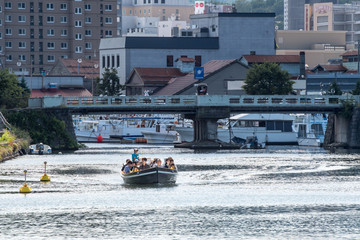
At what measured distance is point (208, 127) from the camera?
10625 cm

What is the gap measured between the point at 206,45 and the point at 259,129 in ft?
134

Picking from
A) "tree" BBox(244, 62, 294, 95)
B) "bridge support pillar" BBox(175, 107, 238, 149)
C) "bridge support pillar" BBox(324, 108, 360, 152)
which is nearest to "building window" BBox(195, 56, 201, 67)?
"tree" BBox(244, 62, 294, 95)

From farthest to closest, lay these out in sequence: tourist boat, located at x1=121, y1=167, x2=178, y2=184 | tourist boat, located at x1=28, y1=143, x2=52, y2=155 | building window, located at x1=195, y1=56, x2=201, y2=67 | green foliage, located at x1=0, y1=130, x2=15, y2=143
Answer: building window, located at x1=195, y1=56, x2=201, y2=67 < tourist boat, located at x1=28, y1=143, x2=52, y2=155 < green foliage, located at x1=0, y1=130, x2=15, y2=143 < tourist boat, located at x1=121, y1=167, x2=178, y2=184

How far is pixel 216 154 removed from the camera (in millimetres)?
95375

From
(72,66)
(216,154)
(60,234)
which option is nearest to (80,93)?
(72,66)

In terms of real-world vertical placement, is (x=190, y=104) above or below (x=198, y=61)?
below

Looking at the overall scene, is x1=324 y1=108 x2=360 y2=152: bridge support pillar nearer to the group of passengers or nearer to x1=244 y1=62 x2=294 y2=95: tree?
x1=244 y1=62 x2=294 y2=95: tree

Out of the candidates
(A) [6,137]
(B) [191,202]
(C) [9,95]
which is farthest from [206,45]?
(B) [191,202]

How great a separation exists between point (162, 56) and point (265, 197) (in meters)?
98.2

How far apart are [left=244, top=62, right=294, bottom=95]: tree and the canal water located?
46.4 metres

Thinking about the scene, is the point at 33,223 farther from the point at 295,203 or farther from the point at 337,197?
the point at 337,197

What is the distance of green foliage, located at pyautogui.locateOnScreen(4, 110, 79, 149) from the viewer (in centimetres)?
9994

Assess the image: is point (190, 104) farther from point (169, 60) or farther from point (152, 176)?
point (169, 60)

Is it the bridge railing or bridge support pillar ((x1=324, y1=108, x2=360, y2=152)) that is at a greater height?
the bridge railing
